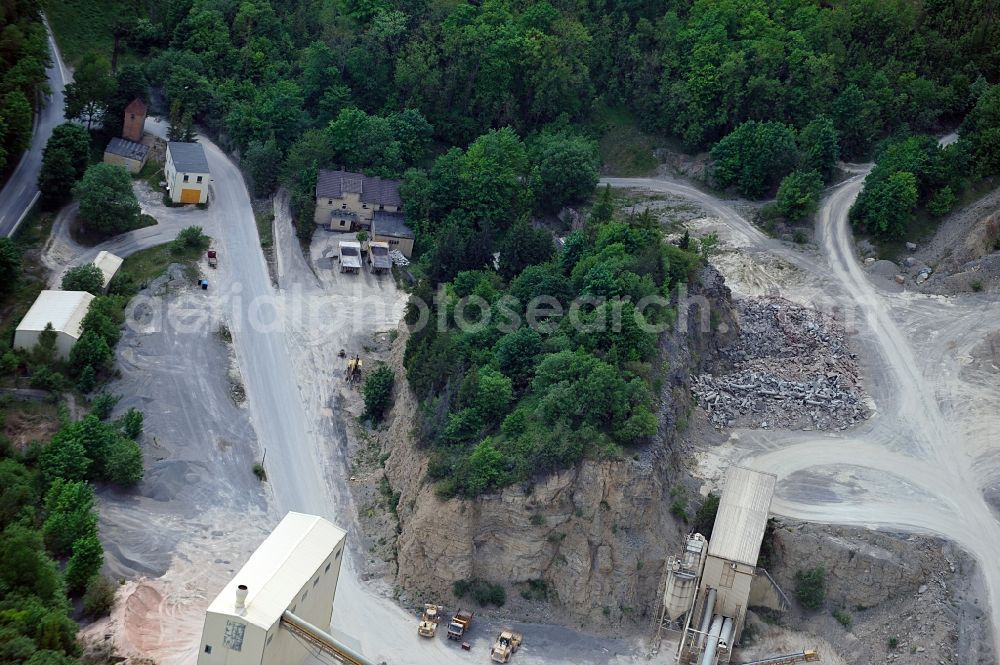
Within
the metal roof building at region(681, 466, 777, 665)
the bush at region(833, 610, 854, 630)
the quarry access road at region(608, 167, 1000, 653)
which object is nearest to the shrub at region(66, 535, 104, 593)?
the metal roof building at region(681, 466, 777, 665)

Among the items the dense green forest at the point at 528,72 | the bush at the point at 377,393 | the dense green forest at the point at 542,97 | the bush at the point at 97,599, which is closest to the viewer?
the bush at the point at 97,599

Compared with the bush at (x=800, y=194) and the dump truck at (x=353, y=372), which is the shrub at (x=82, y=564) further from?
the bush at (x=800, y=194)

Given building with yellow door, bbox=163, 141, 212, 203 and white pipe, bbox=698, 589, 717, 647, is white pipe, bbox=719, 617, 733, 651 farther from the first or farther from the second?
building with yellow door, bbox=163, 141, 212, 203

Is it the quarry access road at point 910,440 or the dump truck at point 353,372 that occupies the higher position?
the quarry access road at point 910,440

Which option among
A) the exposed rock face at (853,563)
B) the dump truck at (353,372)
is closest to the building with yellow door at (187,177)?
the dump truck at (353,372)

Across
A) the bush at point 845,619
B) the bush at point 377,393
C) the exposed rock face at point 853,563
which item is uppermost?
the bush at point 377,393

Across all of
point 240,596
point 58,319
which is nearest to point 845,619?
point 240,596

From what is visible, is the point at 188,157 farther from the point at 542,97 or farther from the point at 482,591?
the point at 482,591

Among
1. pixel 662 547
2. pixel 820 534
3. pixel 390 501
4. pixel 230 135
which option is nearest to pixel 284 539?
pixel 390 501
